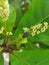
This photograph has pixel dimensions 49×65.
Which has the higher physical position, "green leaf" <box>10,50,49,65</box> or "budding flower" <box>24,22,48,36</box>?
"budding flower" <box>24,22,48,36</box>

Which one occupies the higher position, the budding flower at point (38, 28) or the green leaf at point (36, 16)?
the green leaf at point (36, 16)

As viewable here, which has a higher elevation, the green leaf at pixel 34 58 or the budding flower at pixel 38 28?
the budding flower at pixel 38 28

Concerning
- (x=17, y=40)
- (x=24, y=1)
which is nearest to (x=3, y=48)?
(x=17, y=40)

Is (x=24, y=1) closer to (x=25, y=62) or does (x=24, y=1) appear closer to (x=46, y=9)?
(x=46, y=9)

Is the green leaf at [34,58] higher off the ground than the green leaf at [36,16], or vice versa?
the green leaf at [36,16]

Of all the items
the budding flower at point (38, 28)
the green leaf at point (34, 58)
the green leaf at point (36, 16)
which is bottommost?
the green leaf at point (34, 58)

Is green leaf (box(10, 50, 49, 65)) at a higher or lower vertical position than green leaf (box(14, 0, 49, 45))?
lower

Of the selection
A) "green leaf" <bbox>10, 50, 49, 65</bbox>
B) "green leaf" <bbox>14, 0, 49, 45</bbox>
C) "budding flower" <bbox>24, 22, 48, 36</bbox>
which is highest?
"green leaf" <bbox>14, 0, 49, 45</bbox>

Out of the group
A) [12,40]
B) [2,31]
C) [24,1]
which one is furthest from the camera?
[24,1]

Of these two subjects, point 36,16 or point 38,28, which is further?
point 36,16

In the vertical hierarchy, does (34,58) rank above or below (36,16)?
below

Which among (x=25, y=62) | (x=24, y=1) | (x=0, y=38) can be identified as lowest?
(x=25, y=62)
